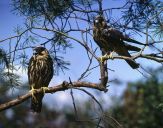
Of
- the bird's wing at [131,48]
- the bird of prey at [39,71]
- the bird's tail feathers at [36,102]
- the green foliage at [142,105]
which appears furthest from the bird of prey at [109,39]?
the green foliage at [142,105]

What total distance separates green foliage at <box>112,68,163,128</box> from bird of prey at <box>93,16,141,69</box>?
16.7 ft

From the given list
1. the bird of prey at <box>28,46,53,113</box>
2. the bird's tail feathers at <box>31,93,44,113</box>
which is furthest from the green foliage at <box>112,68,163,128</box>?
the bird's tail feathers at <box>31,93,44,113</box>

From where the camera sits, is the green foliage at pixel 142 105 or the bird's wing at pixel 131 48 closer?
the bird's wing at pixel 131 48

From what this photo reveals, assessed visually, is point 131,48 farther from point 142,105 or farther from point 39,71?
point 142,105

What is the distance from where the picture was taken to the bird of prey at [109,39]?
3.58m

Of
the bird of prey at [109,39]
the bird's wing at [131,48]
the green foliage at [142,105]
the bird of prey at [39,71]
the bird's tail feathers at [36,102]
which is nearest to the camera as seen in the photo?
the bird's wing at [131,48]

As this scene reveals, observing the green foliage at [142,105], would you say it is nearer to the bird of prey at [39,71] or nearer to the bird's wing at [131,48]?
the bird of prey at [39,71]

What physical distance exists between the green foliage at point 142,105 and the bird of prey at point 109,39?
5089 mm

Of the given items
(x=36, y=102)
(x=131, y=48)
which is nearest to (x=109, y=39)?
(x=131, y=48)

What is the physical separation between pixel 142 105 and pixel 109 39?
19.4ft

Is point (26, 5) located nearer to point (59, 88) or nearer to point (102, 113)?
point (59, 88)

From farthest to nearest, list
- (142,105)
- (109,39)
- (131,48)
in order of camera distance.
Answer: (142,105) → (109,39) → (131,48)

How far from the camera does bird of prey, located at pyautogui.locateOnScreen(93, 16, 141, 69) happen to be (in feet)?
11.7

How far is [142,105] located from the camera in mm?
9742
